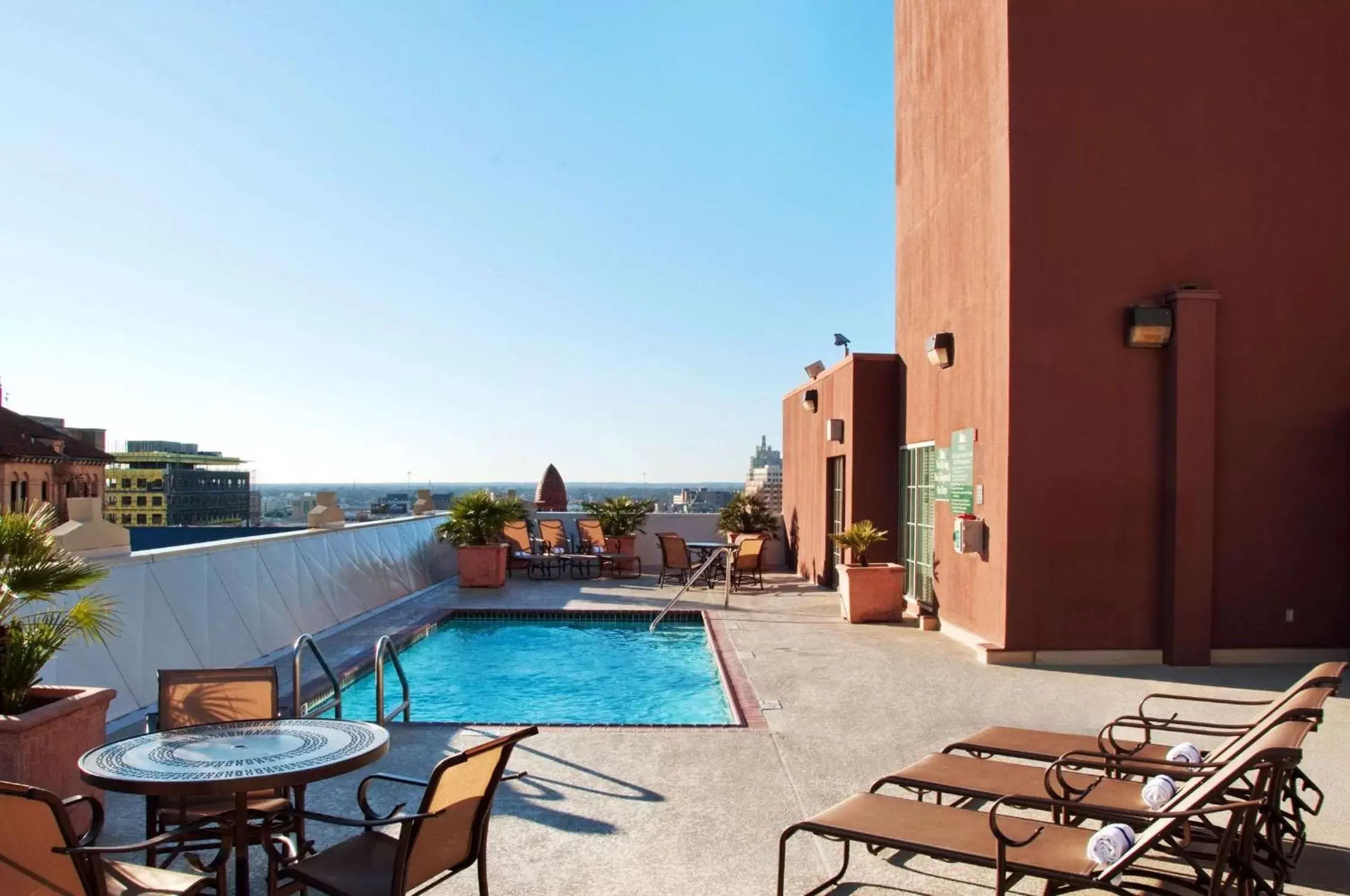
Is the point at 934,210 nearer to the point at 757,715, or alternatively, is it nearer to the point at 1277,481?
the point at 1277,481

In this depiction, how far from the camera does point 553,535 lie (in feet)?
56.7

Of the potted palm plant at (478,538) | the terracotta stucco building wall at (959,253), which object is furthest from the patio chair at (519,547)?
the terracotta stucco building wall at (959,253)

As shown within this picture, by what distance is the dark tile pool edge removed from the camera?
6.12m

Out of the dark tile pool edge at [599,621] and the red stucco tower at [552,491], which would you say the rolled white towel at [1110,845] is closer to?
the dark tile pool edge at [599,621]

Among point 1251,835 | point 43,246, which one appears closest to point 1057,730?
point 1251,835

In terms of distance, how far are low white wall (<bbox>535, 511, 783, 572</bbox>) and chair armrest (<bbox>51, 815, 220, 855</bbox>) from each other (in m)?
13.8

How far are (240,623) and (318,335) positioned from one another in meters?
25.0

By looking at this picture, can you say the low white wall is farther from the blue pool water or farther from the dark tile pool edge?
the blue pool water

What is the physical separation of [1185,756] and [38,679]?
4.97 m

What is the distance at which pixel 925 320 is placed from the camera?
36.8ft

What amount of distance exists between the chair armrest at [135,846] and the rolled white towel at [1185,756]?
3746 millimetres

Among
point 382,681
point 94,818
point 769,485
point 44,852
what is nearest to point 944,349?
point 382,681

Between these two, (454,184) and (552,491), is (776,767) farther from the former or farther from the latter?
(552,491)

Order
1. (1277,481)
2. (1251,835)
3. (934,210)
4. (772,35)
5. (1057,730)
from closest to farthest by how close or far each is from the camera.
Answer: (1251,835)
(1057,730)
(1277,481)
(934,210)
(772,35)
